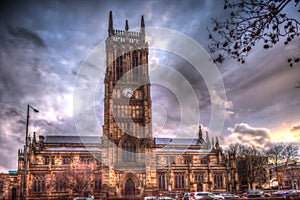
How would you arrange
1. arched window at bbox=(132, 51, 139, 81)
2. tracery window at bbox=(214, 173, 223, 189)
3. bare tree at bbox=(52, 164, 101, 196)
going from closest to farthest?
1. bare tree at bbox=(52, 164, 101, 196)
2. tracery window at bbox=(214, 173, 223, 189)
3. arched window at bbox=(132, 51, 139, 81)

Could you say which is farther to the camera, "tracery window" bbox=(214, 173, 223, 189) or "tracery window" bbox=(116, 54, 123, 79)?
"tracery window" bbox=(116, 54, 123, 79)

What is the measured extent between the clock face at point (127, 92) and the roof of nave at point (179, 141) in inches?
789

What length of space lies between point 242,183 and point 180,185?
30554 mm

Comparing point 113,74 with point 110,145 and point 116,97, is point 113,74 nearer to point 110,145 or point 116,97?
point 116,97

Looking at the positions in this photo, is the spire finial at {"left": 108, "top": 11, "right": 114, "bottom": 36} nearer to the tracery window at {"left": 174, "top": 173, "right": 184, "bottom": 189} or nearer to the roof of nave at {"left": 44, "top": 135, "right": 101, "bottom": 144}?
the roof of nave at {"left": 44, "top": 135, "right": 101, "bottom": 144}

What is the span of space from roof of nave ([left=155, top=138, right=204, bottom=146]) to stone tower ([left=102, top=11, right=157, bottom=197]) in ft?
59.6

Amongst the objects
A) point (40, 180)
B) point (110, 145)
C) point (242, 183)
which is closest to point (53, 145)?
point (40, 180)

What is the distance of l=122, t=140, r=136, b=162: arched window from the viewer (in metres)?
73.9

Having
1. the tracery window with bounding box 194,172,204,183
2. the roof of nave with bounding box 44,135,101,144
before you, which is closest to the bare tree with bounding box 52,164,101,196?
the roof of nave with bounding box 44,135,101,144

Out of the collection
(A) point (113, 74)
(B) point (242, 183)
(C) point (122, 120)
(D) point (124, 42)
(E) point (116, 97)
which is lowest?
(B) point (242, 183)

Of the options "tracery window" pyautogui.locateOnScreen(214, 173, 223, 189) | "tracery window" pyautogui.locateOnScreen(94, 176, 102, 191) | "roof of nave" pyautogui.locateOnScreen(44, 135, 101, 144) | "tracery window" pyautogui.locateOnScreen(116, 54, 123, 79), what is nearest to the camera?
"tracery window" pyautogui.locateOnScreen(94, 176, 102, 191)

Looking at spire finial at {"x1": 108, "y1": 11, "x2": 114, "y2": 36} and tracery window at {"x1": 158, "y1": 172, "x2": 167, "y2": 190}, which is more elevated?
spire finial at {"x1": 108, "y1": 11, "x2": 114, "y2": 36}

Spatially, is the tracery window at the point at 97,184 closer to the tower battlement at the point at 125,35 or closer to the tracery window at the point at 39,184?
the tracery window at the point at 39,184

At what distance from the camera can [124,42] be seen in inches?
3339
